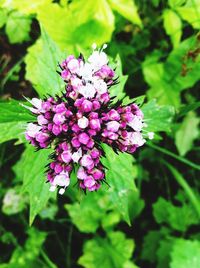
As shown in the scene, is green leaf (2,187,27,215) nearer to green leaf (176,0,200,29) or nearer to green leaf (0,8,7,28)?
green leaf (0,8,7,28)

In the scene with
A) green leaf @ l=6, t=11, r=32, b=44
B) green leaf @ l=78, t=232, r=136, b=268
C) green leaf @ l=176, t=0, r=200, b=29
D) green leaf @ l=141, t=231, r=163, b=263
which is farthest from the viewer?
green leaf @ l=141, t=231, r=163, b=263

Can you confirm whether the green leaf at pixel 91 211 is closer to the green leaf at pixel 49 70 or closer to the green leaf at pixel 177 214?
the green leaf at pixel 177 214

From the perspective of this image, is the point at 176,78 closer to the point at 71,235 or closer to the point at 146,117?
the point at 146,117

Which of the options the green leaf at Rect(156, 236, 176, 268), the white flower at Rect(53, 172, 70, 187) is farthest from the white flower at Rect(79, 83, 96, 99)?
the green leaf at Rect(156, 236, 176, 268)

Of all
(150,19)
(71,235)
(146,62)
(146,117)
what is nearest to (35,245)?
(71,235)

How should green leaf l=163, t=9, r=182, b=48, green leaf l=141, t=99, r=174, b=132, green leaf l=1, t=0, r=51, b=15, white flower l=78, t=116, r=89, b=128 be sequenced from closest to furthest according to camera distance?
white flower l=78, t=116, r=89, b=128, green leaf l=141, t=99, r=174, b=132, green leaf l=1, t=0, r=51, b=15, green leaf l=163, t=9, r=182, b=48

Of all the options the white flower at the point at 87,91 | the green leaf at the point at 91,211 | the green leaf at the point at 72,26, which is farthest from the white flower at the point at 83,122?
the green leaf at the point at 91,211
